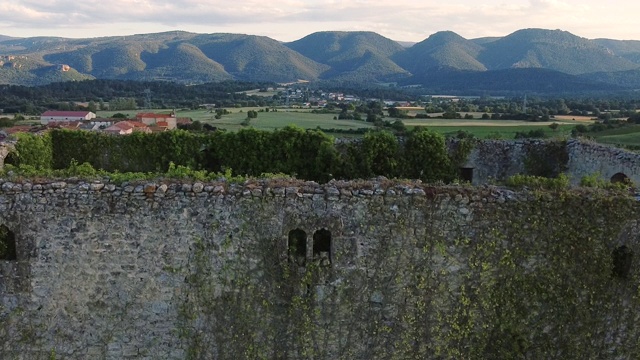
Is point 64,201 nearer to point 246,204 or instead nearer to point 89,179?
point 89,179

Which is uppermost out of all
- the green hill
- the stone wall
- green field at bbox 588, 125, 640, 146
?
the green hill

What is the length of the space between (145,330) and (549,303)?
7.96 metres

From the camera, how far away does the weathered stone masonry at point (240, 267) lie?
10.3m

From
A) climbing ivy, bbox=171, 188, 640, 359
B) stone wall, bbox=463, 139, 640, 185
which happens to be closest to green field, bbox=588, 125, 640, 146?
stone wall, bbox=463, 139, 640, 185

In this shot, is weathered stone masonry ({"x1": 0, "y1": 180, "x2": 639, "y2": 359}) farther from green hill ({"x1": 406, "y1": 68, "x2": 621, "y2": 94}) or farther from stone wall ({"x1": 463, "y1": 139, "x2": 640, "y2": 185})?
green hill ({"x1": 406, "y1": 68, "x2": 621, "y2": 94})

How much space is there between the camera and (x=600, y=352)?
10961mm

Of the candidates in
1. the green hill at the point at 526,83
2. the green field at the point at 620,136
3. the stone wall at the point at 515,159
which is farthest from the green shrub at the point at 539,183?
the green hill at the point at 526,83

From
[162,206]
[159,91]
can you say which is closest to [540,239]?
[162,206]

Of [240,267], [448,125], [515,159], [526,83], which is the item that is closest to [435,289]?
[240,267]

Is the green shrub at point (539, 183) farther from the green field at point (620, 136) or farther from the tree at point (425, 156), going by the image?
the green field at point (620, 136)

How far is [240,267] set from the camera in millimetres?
10602

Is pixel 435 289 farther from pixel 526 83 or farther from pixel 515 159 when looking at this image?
pixel 526 83

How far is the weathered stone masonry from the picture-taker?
10289 millimetres

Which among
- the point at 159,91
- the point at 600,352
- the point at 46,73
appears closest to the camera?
the point at 600,352
